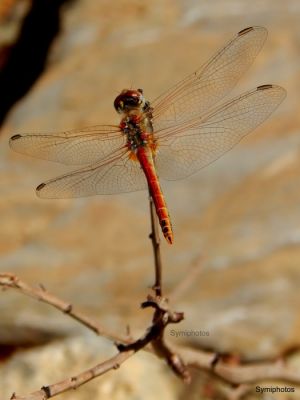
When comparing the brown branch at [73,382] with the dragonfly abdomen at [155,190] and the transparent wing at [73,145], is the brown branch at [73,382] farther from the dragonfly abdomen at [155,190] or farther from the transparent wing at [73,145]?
the transparent wing at [73,145]

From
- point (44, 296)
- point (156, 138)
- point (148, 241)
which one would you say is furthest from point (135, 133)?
point (148, 241)

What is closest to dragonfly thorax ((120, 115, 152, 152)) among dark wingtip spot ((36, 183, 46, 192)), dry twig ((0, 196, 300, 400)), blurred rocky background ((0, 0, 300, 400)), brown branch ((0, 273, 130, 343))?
dark wingtip spot ((36, 183, 46, 192))

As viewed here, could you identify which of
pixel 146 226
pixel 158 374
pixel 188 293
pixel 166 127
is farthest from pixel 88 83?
pixel 166 127

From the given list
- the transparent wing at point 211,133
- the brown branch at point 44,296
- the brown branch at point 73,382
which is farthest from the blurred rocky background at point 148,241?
the brown branch at point 73,382

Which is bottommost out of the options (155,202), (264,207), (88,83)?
(155,202)

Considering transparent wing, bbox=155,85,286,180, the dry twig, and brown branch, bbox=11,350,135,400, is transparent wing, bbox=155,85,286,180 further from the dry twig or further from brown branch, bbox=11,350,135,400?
brown branch, bbox=11,350,135,400

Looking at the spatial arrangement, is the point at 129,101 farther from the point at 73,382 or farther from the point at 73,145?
the point at 73,382

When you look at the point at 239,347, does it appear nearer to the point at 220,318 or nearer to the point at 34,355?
the point at 220,318

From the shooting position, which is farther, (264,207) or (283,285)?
(264,207)
